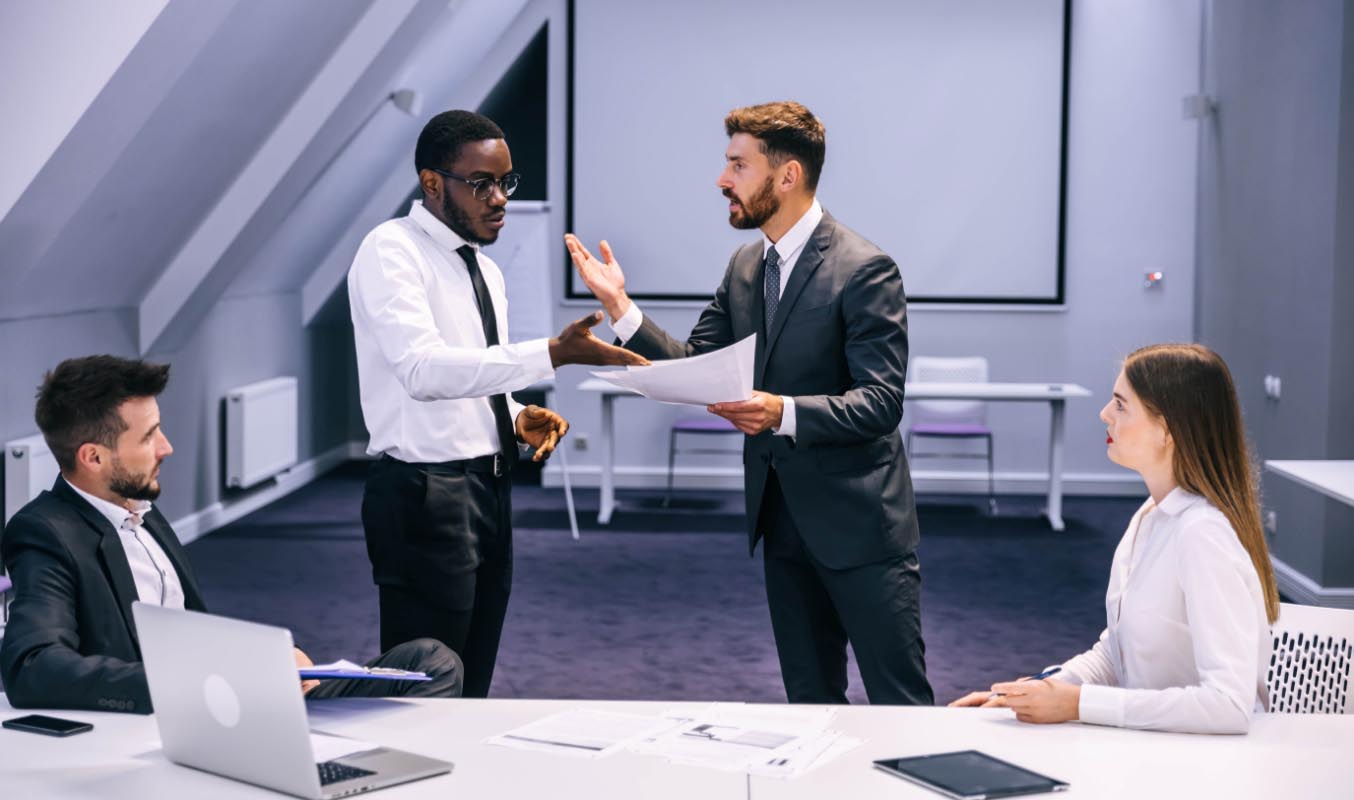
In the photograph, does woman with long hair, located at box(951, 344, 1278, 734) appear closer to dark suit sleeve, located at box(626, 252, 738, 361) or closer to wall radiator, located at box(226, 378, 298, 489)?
dark suit sleeve, located at box(626, 252, 738, 361)

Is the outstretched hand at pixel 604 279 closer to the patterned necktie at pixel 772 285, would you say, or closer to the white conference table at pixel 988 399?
the patterned necktie at pixel 772 285

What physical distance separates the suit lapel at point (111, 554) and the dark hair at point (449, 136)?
39.0 inches

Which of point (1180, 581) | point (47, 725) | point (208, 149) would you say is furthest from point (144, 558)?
point (208, 149)

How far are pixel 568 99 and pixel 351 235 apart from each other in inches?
64.5

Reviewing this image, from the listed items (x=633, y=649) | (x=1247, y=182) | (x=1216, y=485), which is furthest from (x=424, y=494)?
(x=1247, y=182)

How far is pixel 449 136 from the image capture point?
9.78 feet

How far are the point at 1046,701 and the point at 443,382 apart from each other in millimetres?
1304

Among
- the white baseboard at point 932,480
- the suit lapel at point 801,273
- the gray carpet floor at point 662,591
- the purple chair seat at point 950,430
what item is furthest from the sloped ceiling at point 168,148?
the purple chair seat at point 950,430

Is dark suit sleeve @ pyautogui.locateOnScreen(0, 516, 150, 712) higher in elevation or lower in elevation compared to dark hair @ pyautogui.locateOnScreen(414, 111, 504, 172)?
lower

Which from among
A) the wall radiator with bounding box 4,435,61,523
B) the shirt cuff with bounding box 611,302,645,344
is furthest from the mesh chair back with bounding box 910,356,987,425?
the shirt cuff with bounding box 611,302,645,344

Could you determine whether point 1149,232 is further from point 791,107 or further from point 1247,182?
point 791,107

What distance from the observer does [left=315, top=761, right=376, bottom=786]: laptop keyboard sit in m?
1.83

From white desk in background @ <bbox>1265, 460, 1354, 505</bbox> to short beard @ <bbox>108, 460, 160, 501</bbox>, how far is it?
9.62ft

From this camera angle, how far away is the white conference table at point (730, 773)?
1.82 metres
